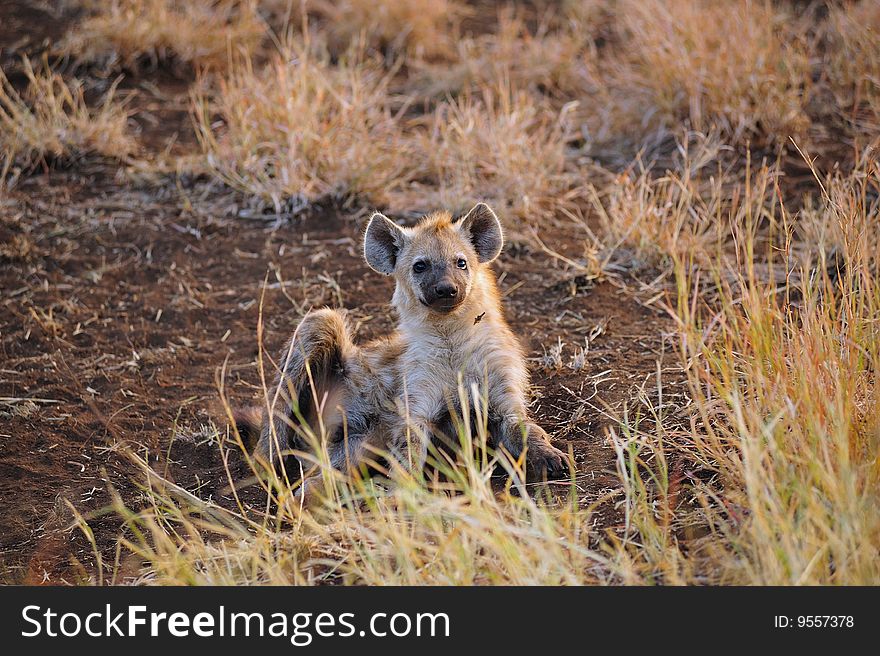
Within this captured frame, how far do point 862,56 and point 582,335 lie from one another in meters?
3.07

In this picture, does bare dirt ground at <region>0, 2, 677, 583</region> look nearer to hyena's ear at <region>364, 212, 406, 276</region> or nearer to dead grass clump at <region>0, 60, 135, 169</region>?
dead grass clump at <region>0, 60, 135, 169</region>

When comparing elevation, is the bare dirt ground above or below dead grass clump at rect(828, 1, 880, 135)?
below

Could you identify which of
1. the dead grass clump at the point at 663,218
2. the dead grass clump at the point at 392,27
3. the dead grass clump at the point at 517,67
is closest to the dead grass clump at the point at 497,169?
the dead grass clump at the point at 663,218

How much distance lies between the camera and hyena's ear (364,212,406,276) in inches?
172

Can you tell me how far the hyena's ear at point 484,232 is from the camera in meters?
4.35

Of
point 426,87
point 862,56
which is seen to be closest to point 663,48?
point 862,56

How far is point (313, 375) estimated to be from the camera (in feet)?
14.0

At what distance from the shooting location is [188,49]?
7.72 meters

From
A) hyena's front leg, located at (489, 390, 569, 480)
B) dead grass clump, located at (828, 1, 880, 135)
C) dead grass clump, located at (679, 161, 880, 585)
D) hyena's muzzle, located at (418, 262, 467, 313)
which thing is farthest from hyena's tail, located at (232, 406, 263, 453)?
dead grass clump, located at (828, 1, 880, 135)

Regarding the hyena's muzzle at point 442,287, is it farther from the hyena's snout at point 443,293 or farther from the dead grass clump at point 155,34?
the dead grass clump at point 155,34

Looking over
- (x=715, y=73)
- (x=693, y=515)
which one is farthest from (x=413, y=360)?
(x=715, y=73)

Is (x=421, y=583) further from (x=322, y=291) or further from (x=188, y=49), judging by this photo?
(x=188, y=49)

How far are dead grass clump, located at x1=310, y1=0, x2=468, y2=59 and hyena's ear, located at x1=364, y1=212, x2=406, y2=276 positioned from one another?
4.05 meters

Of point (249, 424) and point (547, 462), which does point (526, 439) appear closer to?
point (547, 462)
